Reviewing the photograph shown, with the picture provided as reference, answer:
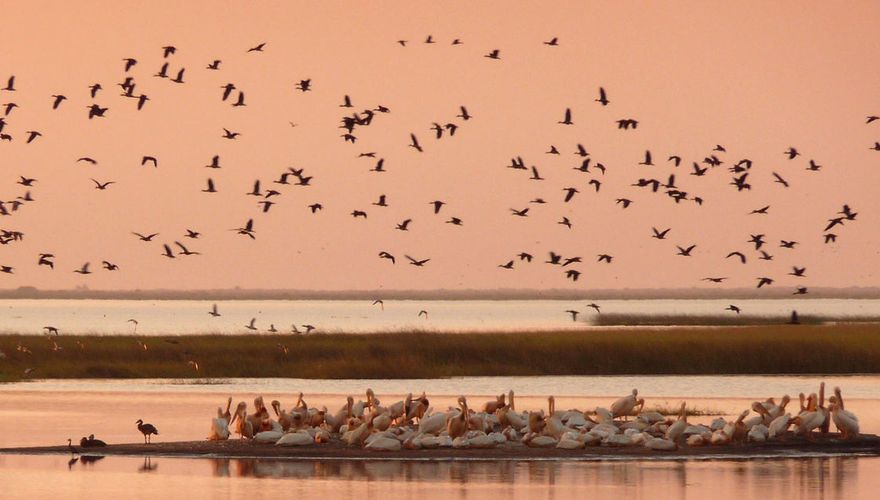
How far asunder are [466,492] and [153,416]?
53.2ft

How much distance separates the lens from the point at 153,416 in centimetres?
4356

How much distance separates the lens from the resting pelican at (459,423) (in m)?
34.8

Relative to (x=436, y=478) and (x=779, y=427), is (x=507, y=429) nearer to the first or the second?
(x=779, y=427)

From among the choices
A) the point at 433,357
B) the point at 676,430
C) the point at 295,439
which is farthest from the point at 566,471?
the point at 433,357

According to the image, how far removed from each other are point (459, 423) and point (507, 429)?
65.8 inches

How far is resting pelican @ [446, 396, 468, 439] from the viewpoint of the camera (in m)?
34.8

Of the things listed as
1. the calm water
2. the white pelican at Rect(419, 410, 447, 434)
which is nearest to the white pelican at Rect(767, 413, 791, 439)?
the calm water

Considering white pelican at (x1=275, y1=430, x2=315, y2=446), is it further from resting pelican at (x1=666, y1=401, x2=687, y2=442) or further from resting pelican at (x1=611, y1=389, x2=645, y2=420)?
resting pelican at (x1=666, y1=401, x2=687, y2=442)

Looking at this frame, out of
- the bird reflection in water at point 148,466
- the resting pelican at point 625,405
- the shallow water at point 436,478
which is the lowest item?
the shallow water at point 436,478

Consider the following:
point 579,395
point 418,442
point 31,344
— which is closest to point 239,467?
point 418,442

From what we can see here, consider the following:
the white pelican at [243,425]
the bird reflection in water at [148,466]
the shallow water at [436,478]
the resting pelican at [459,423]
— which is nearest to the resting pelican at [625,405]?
the resting pelican at [459,423]

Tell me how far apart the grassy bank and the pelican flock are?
2393 centimetres

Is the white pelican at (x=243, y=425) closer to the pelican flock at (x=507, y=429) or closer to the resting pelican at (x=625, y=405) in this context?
the pelican flock at (x=507, y=429)

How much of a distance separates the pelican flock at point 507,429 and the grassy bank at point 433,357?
2393 centimetres
